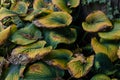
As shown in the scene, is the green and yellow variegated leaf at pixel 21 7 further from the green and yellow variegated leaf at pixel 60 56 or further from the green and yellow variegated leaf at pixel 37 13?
the green and yellow variegated leaf at pixel 60 56

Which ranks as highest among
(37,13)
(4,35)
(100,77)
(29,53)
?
(37,13)

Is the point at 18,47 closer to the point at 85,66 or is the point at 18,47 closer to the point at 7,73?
the point at 7,73

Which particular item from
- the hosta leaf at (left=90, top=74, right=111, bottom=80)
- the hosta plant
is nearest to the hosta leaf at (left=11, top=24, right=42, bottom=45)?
the hosta plant

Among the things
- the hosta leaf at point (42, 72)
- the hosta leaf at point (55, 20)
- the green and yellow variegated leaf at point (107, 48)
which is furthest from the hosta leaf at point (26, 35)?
the green and yellow variegated leaf at point (107, 48)

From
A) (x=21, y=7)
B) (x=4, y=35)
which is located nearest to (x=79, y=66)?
(x=4, y=35)

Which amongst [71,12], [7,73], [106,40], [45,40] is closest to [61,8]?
[71,12]

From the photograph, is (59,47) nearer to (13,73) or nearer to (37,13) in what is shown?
(37,13)
